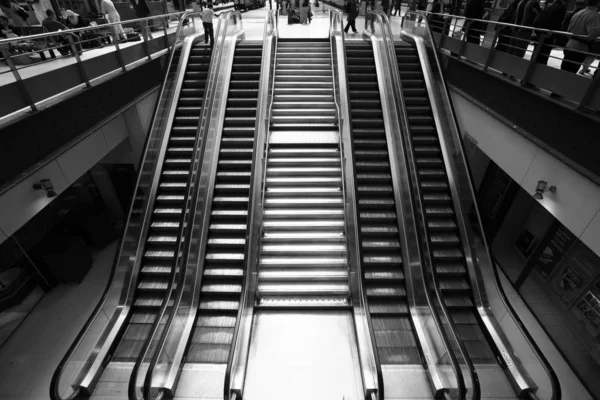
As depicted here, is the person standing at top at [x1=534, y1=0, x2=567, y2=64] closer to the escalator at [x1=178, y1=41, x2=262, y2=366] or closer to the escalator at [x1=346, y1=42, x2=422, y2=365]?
the escalator at [x1=346, y1=42, x2=422, y2=365]

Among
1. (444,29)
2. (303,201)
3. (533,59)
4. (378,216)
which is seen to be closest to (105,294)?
(303,201)

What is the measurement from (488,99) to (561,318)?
4.35m

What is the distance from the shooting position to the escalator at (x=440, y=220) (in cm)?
484

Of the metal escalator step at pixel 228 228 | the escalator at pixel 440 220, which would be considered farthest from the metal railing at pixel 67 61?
the escalator at pixel 440 220

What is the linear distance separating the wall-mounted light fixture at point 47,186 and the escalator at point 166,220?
1.74 metres

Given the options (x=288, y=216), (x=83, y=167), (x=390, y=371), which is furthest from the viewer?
(x=288, y=216)

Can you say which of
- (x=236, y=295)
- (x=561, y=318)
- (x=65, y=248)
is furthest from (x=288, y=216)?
(x=561, y=318)

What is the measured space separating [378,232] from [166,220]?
161 inches

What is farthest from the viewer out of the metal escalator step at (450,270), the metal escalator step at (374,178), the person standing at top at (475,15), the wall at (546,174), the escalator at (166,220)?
the person standing at top at (475,15)

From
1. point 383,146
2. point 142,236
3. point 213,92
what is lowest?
point 142,236

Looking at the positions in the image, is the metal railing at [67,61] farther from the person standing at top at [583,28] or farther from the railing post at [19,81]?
the person standing at top at [583,28]

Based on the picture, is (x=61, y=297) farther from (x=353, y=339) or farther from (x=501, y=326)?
(x=501, y=326)

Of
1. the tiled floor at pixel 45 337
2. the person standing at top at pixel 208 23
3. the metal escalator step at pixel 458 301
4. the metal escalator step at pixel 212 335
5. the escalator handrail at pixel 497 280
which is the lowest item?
the tiled floor at pixel 45 337

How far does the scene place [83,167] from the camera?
524 cm
